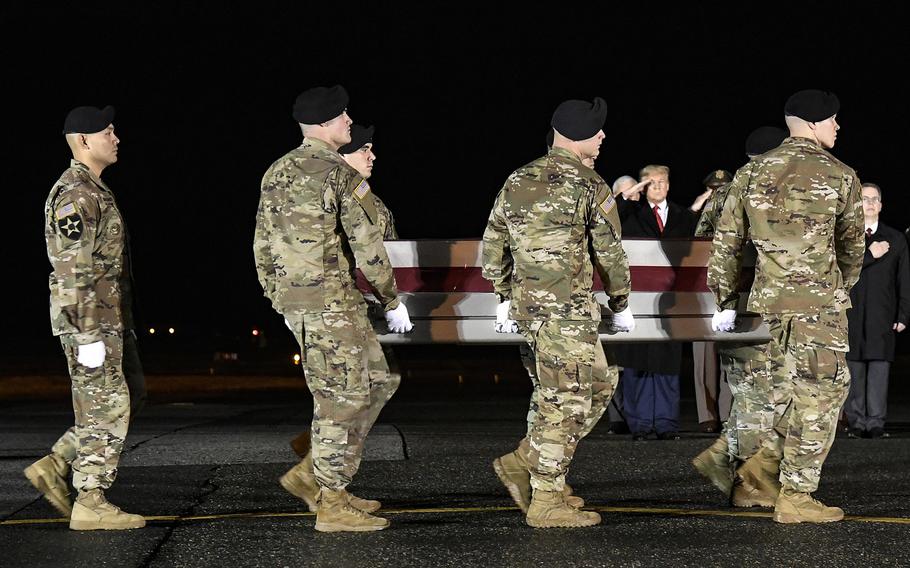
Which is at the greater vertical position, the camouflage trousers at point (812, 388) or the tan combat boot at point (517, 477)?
the camouflage trousers at point (812, 388)

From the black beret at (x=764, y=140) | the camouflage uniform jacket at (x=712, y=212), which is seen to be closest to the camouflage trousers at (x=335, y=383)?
the camouflage uniform jacket at (x=712, y=212)

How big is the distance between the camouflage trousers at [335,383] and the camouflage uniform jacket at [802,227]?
176cm

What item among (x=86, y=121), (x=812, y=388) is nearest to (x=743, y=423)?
(x=812, y=388)

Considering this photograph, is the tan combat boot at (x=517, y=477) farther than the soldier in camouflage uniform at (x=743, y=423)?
No

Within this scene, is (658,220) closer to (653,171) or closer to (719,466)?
(653,171)

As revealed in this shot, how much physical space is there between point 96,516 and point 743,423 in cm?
301

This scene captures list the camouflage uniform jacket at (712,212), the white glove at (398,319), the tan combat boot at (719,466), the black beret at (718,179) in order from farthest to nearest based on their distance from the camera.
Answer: the black beret at (718,179) → the camouflage uniform jacket at (712,212) → the tan combat boot at (719,466) → the white glove at (398,319)

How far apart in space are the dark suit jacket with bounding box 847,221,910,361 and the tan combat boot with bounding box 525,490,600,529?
5.58 m

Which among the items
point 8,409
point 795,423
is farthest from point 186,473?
point 8,409

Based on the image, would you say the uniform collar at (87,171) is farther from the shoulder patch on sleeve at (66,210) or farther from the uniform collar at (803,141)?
the uniform collar at (803,141)

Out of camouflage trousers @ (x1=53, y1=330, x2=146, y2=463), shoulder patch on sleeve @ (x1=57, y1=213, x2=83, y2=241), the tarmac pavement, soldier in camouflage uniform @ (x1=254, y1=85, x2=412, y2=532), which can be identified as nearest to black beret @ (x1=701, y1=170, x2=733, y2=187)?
the tarmac pavement

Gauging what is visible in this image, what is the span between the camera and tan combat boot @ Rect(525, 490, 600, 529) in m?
6.18

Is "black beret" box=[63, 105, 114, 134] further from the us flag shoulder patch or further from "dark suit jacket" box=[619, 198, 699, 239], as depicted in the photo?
"dark suit jacket" box=[619, 198, 699, 239]

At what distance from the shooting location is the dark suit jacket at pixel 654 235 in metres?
10.7
